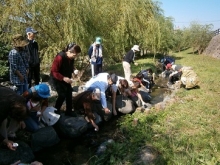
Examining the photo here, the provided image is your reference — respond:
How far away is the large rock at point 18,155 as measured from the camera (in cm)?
392

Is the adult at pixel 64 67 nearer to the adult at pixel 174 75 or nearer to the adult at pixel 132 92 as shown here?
the adult at pixel 132 92

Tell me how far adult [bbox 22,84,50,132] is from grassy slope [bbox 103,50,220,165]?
1.77m

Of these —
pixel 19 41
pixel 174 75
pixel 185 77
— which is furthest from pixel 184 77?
pixel 19 41

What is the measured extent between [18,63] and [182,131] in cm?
371

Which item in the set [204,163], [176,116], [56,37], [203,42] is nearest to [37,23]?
[56,37]

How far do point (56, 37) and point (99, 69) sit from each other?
9.11 feet

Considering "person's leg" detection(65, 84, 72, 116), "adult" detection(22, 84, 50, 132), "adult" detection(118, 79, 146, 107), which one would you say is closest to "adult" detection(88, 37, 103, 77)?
"adult" detection(118, 79, 146, 107)

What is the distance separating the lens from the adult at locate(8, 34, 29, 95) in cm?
498

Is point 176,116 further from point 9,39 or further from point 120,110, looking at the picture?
point 9,39

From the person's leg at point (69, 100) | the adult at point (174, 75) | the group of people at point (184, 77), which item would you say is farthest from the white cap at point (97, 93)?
the adult at point (174, 75)

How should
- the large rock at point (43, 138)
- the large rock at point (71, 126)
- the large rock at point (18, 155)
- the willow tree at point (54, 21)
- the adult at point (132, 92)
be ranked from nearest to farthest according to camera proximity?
the large rock at point (18, 155), the large rock at point (43, 138), the large rock at point (71, 126), the adult at point (132, 92), the willow tree at point (54, 21)

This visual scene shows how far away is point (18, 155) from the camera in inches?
161

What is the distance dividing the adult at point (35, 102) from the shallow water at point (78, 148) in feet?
1.88

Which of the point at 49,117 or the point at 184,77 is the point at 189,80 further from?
the point at 49,117
